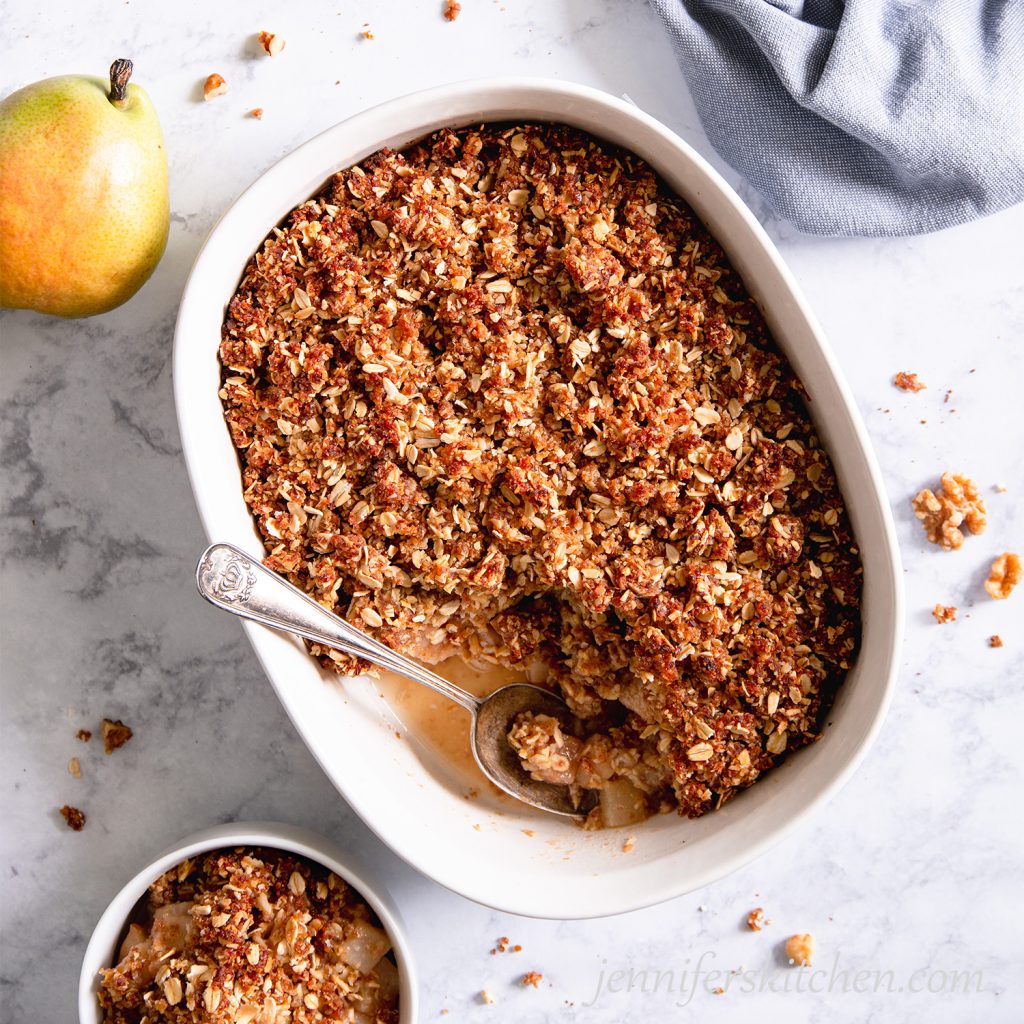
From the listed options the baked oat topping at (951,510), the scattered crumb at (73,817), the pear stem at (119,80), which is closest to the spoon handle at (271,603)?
the scattered crumb at (73,817)

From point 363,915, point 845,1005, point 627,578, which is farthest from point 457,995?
point 627,578

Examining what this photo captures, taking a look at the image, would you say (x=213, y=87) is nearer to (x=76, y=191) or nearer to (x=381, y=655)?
(x=76, y=191)

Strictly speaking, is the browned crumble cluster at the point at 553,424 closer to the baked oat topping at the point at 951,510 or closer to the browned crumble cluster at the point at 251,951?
the baked oat topping at the point at 951,510

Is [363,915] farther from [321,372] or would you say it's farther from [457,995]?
[321,372]

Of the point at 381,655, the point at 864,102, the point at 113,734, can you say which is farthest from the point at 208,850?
the point at 864,102

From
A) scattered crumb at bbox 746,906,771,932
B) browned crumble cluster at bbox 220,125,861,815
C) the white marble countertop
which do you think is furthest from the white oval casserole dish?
scattered crumb at bbox 746,906,771,932
